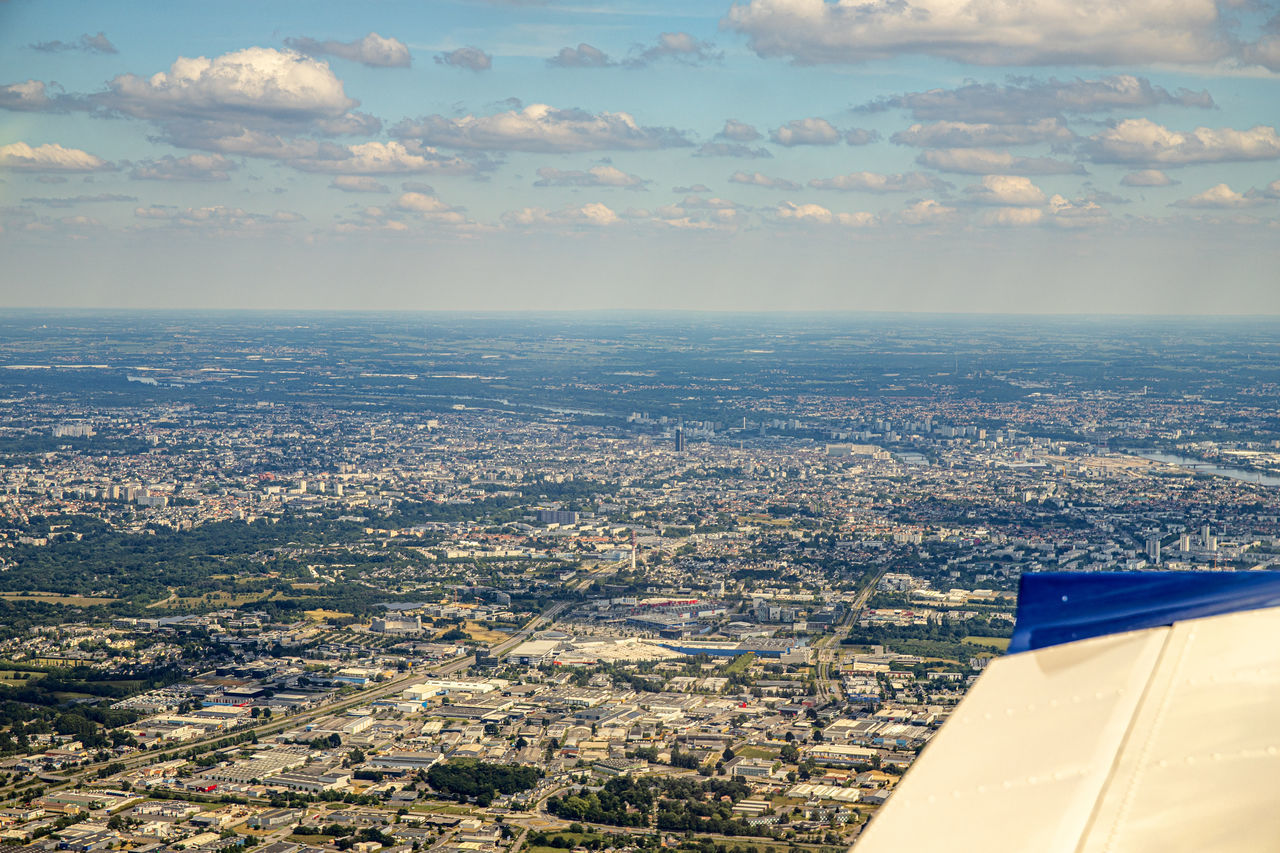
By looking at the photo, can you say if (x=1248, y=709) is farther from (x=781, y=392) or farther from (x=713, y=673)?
(x=781, y=392)

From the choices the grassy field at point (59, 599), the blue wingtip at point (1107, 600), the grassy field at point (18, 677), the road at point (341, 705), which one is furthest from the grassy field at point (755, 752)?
the grassy field at point (59, 599)

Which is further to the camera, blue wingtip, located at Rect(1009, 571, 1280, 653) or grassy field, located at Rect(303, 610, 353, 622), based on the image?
grassy field, located at Rect(303, 610, 353, 622)

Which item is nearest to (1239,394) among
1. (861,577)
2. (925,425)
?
(925,425)

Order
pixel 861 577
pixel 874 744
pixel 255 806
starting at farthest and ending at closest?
1. pixel 861 577
2. pixel 874 744
3. pixel 255 806

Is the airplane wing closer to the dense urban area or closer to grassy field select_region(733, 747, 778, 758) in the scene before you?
the dense urban area

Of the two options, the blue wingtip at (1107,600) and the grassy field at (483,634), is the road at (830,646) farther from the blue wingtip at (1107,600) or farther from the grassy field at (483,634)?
the blue wingtip at (1107,600)

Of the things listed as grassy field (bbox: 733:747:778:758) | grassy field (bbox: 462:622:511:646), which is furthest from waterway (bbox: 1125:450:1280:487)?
grassy field (bbox: 733:747:778:758)

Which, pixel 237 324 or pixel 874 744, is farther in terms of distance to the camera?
pixel 237 324
